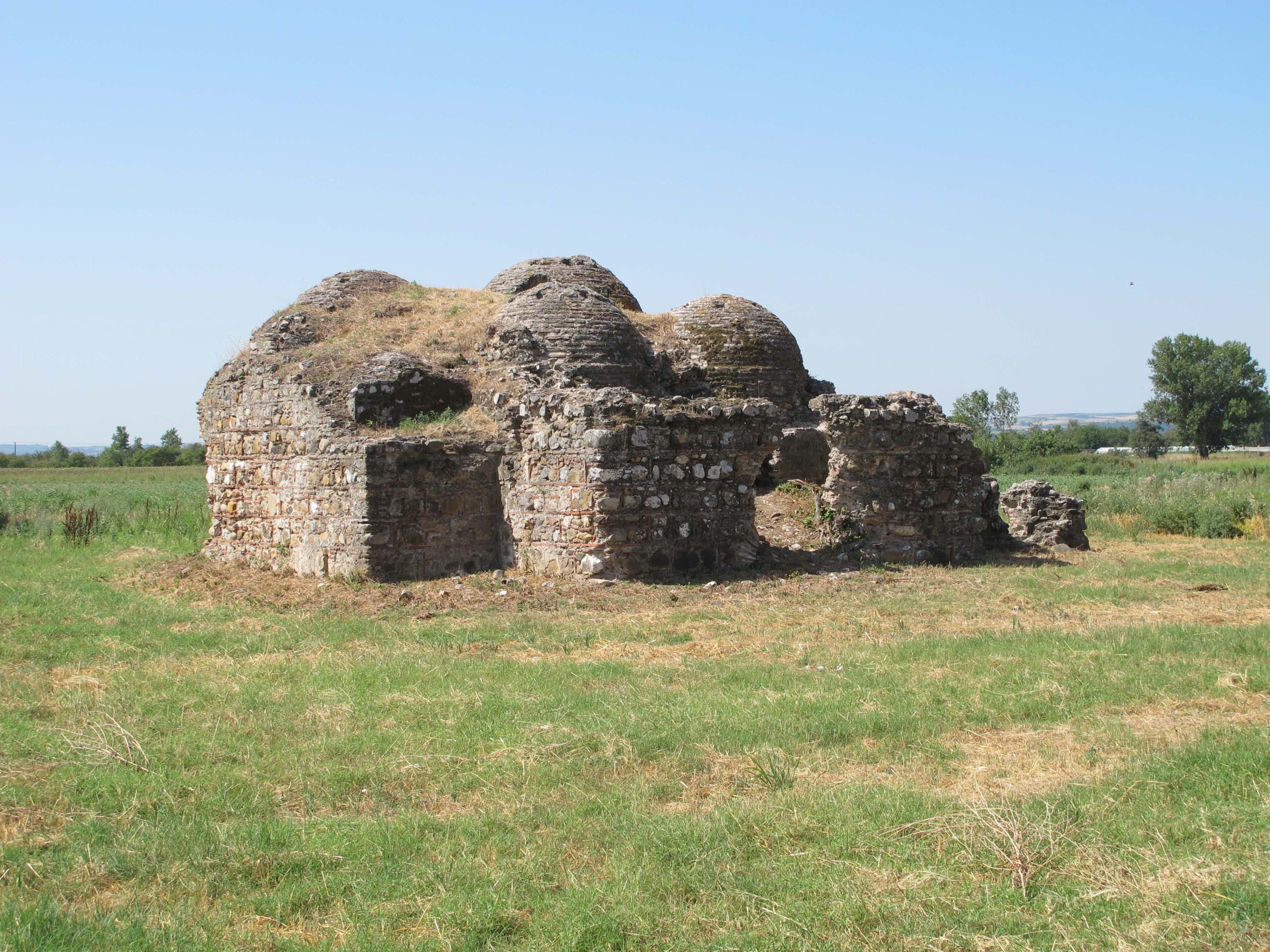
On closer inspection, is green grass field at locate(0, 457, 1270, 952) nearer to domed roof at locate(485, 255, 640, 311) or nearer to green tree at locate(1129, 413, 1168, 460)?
domed roof at locate(485, 255, 640, 311)

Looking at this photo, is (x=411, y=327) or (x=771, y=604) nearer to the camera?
(x=771, y=604)

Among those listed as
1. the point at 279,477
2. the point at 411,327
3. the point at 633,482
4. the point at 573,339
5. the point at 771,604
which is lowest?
the point at 771,604

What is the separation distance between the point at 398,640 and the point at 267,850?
475 centimetres

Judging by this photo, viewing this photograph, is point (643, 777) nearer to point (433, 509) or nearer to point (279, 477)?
point (433, 509)

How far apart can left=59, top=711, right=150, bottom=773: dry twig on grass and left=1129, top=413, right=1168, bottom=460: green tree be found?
71.1 m

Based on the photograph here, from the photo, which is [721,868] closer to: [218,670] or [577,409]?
[218,670]

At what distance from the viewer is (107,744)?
575 centimetres

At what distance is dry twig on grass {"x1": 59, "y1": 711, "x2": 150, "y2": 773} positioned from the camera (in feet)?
18.4

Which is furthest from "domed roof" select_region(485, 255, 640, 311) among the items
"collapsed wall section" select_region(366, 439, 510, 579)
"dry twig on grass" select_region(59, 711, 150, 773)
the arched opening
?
"dry twig on grass" select_region(59, 711, 150, 773)

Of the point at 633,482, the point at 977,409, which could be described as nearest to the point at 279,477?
the point at 633,482

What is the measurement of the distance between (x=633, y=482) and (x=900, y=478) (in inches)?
152

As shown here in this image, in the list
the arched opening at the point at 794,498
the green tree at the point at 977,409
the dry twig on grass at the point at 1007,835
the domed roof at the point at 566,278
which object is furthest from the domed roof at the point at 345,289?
the green tree at the point at 977,409

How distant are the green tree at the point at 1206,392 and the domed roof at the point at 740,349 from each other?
2361 inches

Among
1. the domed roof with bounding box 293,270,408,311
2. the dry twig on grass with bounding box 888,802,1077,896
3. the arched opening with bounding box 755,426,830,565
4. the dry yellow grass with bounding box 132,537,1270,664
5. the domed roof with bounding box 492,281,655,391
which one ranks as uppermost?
the domed roof with bounding box 293,270,408,311
